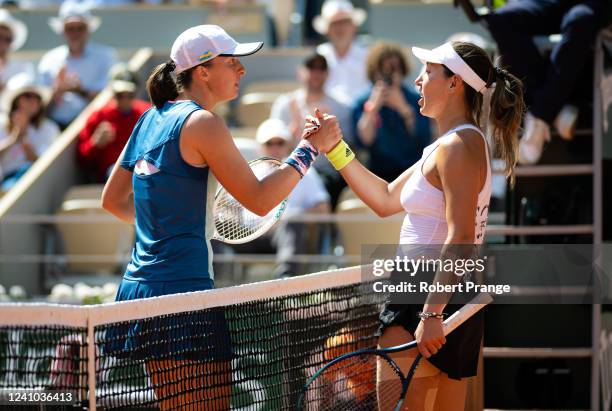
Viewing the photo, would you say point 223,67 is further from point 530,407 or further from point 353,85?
point 353,85

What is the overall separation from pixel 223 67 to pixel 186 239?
2.13 ft

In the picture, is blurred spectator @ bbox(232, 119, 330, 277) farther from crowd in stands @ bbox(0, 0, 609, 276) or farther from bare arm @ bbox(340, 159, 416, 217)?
bare arm @ bbox(340, 159, 416, 217)

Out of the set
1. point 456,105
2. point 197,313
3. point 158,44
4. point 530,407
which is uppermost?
point 158,44

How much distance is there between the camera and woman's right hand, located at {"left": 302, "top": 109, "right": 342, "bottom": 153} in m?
4.18

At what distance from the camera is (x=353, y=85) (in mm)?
10211

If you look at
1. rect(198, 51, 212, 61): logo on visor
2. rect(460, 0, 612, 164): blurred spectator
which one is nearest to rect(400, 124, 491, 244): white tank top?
rect(198, 51, 212, 61): logo on visor

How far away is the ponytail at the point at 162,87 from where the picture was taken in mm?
3979

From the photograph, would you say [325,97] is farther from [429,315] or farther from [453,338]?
[429,315]

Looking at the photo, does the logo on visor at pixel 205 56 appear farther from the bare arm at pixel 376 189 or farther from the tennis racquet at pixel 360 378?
the tennis racquet at pixel 360 378

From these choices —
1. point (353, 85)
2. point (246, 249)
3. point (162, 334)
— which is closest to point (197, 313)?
point (162, 334)

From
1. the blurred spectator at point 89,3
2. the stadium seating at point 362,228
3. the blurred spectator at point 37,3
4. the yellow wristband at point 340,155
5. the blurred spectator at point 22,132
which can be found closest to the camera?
the yellow wristband at point 340,155

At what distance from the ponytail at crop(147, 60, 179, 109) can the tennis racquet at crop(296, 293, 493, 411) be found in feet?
3.66

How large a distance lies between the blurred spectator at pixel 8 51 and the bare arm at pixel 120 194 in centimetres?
764

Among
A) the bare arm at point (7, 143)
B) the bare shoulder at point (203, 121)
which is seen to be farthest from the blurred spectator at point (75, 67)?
the bare shoulder at point (203, 121)
